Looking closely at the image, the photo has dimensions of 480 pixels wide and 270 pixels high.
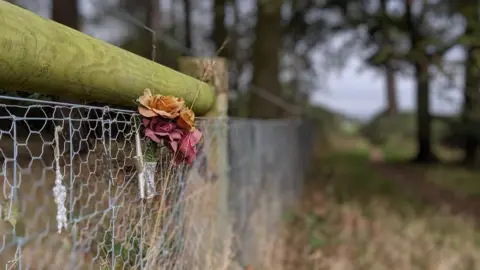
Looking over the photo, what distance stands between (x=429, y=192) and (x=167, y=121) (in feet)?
35.7

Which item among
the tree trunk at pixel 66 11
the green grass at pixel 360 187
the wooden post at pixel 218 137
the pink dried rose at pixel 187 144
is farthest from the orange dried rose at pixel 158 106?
the tree trunk at pixel 66 11

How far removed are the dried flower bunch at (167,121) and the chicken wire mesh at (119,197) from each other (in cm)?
6

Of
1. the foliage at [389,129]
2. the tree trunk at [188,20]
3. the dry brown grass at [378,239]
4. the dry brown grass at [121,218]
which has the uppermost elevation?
the tree trunk at [188,20]

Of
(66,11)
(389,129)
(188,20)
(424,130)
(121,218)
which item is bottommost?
(121,218)

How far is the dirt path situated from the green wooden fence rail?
Result: 25.0ft

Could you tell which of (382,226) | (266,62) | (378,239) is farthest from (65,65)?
(266,62)

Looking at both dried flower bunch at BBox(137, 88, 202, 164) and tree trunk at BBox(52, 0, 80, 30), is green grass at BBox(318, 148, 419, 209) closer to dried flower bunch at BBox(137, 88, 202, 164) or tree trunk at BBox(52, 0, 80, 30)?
tree trunk at BBox(52, 0, 80, 30)

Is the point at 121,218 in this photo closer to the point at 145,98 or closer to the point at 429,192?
the point at 145,98

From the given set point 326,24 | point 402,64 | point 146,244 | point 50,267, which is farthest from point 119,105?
point 326,24

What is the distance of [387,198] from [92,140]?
865cm

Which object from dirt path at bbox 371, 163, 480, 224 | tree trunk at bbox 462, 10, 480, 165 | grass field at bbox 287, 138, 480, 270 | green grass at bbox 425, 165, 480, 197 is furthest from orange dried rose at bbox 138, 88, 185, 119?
green grass at bbox 425, 165, 480, 197

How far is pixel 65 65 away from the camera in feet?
5.04

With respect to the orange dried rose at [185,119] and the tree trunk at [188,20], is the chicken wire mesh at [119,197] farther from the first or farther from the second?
the tree trunk at [188,20]

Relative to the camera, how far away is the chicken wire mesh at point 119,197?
5.89 feet
